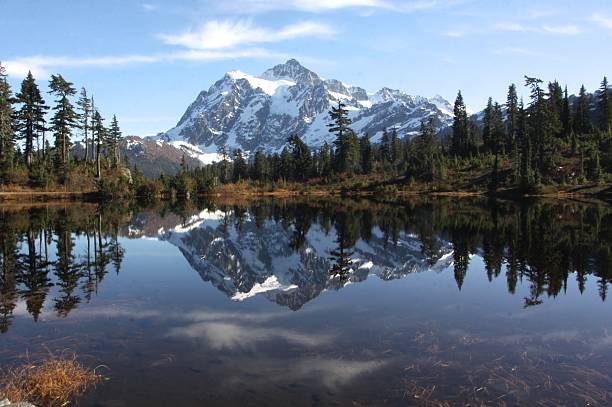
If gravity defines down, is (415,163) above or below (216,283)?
above

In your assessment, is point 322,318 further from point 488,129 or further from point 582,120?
point 582,120

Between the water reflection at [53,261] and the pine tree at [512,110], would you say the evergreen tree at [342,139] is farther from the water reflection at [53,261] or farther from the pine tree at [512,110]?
the water reflection at [53,261]

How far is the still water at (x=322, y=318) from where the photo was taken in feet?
28.5

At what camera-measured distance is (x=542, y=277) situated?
17.8m

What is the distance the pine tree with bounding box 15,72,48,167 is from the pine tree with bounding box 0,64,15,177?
1278mm

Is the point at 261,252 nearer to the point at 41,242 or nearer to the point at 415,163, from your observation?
the point at 41,242

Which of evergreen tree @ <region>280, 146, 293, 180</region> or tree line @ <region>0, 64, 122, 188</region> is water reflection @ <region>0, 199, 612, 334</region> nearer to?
tree line @ <region>0, 64, 122, 188</region>

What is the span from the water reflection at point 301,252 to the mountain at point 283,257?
65 mm

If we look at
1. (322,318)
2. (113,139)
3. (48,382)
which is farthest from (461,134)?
(48,382)

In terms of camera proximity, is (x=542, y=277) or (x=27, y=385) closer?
(x=27, y=385)

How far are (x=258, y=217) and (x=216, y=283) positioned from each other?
28558mm

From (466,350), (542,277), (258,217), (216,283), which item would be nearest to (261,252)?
(216,283)

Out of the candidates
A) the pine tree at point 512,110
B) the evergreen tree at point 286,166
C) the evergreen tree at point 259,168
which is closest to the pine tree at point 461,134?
the pine tree at point 512,110

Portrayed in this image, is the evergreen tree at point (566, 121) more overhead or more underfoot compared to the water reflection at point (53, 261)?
more overhead
